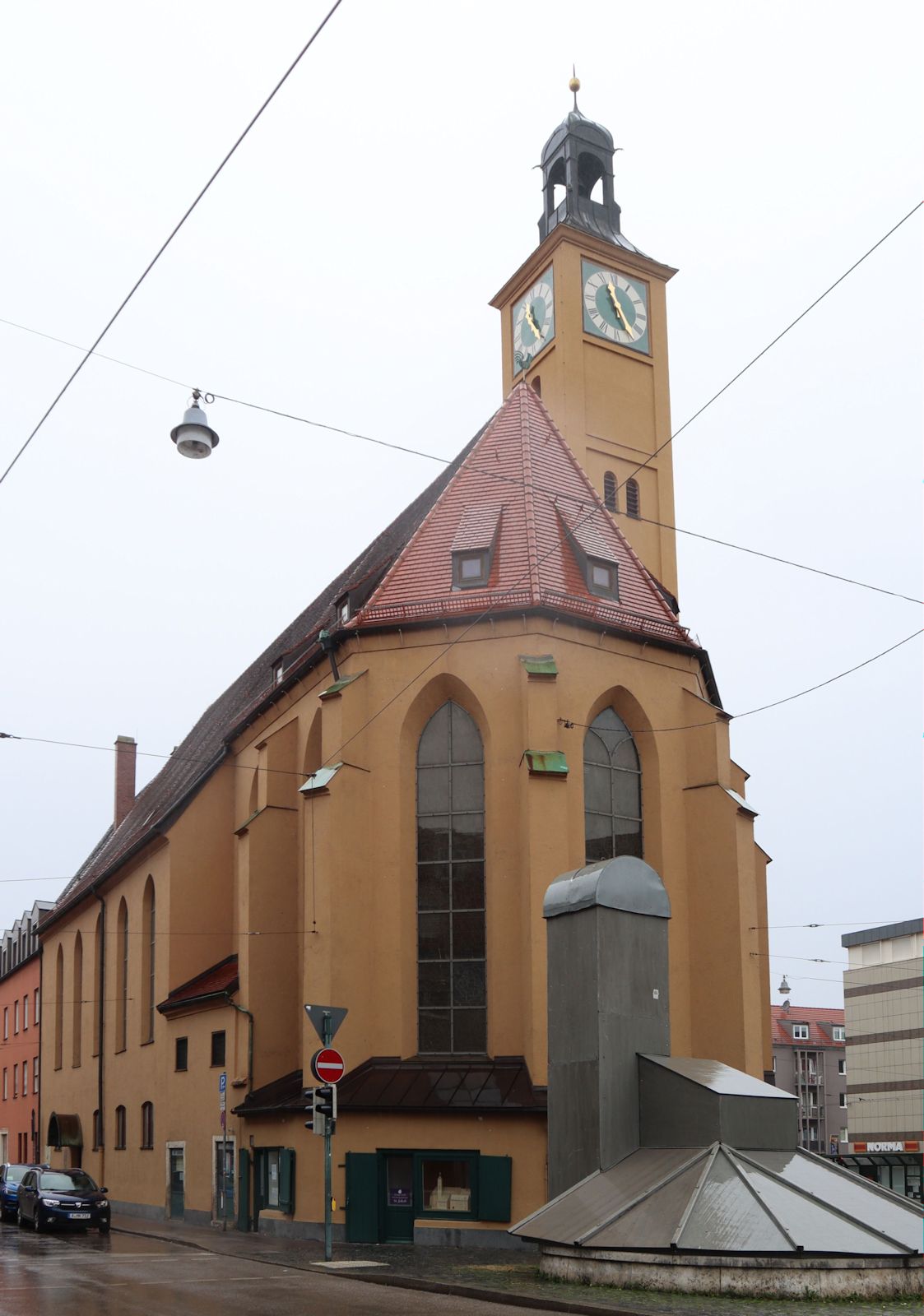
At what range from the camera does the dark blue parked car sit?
26297 mm

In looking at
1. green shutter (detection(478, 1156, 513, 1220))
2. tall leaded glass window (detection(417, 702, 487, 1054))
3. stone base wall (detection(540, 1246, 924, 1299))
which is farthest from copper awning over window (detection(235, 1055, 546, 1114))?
stone base wall (detection(540, 1246, 924, 1299))

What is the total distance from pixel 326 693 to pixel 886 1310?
575 inches

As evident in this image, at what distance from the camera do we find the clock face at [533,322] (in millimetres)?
35375

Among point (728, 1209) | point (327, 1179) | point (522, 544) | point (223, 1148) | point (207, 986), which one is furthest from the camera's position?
point (207, 986)

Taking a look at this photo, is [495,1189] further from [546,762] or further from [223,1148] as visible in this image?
[223,1148]

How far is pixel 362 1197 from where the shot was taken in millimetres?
22438

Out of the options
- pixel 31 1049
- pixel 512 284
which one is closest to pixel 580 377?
pixel 512 284

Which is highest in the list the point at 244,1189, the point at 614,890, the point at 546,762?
the point at 546,762

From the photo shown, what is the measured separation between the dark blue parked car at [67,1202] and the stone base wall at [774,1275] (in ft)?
48.9

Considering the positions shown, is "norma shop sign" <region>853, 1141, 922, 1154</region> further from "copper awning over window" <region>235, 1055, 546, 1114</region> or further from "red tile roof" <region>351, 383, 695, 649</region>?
"copper awning over window" <region>235, 1055, 546, 1114</region>

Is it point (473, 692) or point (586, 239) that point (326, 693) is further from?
point (586, 239)

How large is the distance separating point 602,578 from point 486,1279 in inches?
535

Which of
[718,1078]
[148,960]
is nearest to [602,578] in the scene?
[718,1078]

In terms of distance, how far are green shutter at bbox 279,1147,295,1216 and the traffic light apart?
19.6ft
